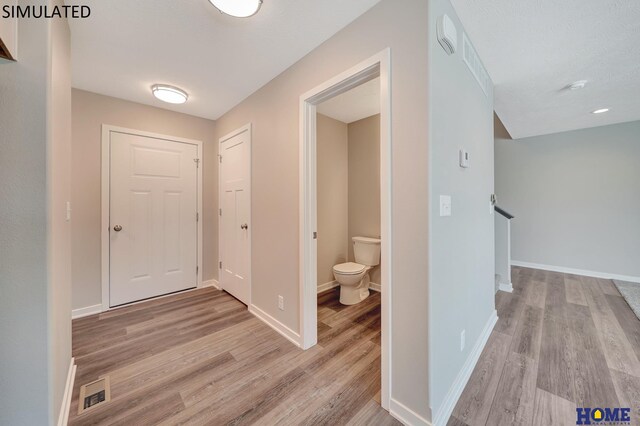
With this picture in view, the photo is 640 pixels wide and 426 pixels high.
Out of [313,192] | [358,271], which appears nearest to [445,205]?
[313,192]

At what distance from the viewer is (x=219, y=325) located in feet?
7.50

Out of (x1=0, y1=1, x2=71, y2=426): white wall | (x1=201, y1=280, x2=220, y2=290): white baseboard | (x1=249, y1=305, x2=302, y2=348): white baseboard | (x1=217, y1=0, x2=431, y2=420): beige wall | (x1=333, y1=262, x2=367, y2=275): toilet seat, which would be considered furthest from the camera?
(x1=201, y1=280, x2=220, y2=290): white baseboard

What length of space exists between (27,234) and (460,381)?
236cm

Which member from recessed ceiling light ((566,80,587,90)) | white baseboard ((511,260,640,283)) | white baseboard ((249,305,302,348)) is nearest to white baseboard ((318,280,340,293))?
white baseboard ((249,305,302,348))

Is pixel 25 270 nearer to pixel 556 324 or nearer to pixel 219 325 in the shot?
pixel 219 325

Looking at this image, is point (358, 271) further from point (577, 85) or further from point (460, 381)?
point (577, 85)

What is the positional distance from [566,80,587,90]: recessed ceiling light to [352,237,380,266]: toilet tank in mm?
2430

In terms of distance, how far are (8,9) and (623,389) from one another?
3.64 metres

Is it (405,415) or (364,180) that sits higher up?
(364,180)

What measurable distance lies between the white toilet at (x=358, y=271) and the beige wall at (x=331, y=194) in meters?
0.34

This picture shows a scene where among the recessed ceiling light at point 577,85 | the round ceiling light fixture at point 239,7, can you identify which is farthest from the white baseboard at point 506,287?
the round ceiling light fixture at point 239,7

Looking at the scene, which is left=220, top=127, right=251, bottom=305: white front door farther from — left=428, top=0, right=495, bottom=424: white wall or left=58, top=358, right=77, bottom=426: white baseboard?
left=428, top=0, right=495, bottom=424: white wall

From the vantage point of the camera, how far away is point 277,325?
2.18 metres

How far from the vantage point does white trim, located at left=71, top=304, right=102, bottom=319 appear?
2.43m
